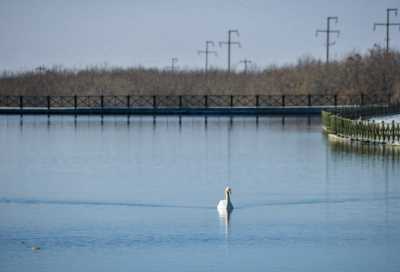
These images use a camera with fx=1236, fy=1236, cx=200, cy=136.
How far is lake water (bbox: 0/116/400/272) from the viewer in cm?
2323

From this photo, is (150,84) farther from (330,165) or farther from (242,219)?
(242,219)

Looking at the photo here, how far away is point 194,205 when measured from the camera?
30.5m

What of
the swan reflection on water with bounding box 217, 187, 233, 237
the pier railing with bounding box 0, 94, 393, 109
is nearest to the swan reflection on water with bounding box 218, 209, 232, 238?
the swan reflection on water with bounding box 217, 187, 233, 237

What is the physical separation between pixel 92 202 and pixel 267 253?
8690 mm

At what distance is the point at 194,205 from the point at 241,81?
69.7m

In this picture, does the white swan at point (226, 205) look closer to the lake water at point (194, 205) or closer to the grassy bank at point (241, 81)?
the lake water at point (194, 205)

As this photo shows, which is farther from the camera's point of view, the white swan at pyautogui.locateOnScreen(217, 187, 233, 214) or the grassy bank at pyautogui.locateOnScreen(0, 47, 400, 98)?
the grassy bank at pyautogui.locateOnScreen(0, 47, 400, 98)

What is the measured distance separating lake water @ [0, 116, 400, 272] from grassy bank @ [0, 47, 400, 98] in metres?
35.4

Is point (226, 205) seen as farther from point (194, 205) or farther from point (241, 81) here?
point (241, 81)

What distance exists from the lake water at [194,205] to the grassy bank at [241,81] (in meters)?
35.4

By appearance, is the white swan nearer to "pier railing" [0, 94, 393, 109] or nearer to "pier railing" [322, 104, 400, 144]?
"pier railing" [322, 104, 400, 144]

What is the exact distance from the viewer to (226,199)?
29.2 m

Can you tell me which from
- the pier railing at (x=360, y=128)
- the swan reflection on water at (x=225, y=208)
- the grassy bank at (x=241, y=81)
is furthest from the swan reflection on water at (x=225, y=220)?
the grassy bank at (x=241, y=81)

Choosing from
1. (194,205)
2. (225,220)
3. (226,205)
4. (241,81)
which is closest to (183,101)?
(241,81)
